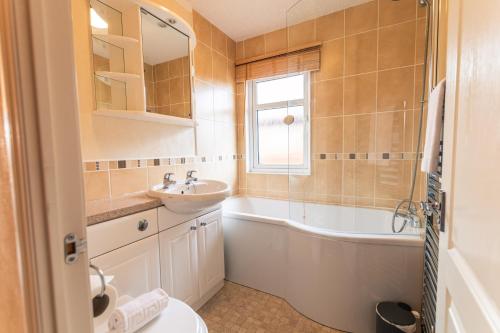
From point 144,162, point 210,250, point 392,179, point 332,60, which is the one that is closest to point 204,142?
point 144,162

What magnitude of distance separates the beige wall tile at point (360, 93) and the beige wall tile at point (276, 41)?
84 cm

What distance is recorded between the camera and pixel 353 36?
2125 millimetres

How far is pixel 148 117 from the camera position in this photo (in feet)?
5.29

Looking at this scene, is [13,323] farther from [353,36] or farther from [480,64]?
[353,36]

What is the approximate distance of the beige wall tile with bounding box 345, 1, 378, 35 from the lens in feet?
6.67

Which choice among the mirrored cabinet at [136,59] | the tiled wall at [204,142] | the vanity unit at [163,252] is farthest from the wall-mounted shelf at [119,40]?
the vanity unit at [163,252]

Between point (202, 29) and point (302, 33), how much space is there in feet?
3.40

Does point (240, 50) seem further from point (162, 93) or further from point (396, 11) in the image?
point (396, 11)

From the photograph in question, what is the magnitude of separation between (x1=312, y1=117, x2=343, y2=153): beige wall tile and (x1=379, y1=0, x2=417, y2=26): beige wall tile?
0.92m

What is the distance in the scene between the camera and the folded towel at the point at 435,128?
2.84 feet

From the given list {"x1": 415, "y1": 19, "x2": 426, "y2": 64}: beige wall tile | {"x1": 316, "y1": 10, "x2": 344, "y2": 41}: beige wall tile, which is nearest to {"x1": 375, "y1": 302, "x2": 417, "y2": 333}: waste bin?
{"x1": 415, "y1": 19, "x2": 426, "y2": 64}: beige wall tile

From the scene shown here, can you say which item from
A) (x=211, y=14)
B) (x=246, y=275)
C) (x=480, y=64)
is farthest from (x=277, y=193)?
(x=480, y=64)

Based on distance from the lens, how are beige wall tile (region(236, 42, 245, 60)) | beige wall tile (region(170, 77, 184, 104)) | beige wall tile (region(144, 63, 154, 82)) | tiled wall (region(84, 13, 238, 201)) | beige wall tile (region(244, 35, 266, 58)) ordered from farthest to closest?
1. beige wall tile (region(236, 42, 245, 60))
2. beige wall tile (region(244, 35, 266, 58))
3. beige wall tile (region(170, 77, 184, 104))
4. beige wall tile (region(144, 63, 154, 82))
5. tiled wall (region(84, 13, 238, 201))

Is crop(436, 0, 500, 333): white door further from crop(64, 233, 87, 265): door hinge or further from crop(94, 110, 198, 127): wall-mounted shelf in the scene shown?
crop(94, 110, 198, 127): wall-mounted shelf
